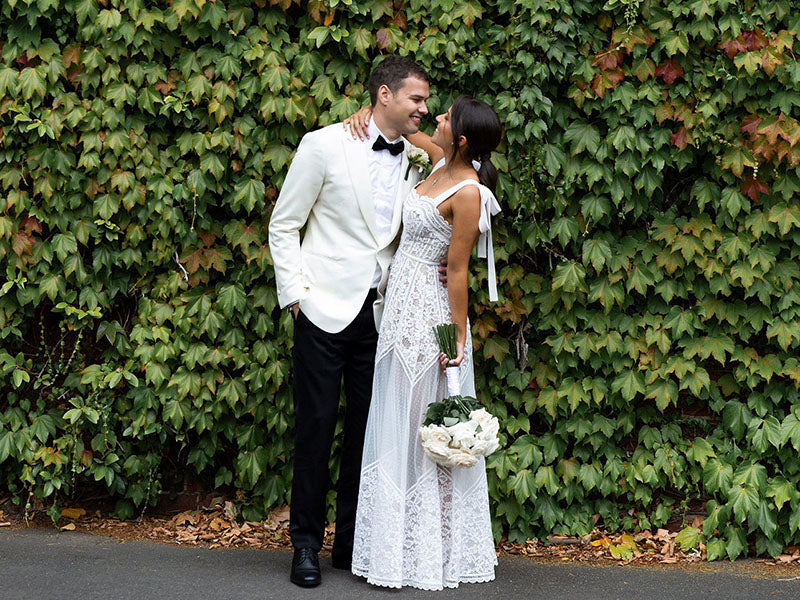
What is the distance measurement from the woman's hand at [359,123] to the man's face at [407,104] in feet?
0.40

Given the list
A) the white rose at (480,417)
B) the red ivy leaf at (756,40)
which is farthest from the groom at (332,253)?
the red ivy leaf at (756,40)

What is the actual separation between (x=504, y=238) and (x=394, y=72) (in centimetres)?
105

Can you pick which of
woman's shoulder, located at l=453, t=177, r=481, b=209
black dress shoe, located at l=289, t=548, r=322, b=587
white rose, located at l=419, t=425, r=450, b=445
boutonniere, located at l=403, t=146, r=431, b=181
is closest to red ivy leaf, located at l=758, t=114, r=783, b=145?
woman's shoulder, located at l=453, t=177, r=481, b=209

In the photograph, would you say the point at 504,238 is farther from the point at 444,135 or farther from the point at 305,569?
the point at 305,569

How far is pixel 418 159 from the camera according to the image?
4426mm

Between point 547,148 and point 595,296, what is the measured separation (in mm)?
774

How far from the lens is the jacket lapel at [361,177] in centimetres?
427

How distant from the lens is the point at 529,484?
15.6ft

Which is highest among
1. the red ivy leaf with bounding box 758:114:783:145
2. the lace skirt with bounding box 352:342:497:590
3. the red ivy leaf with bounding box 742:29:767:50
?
the red ivy leaf with bounding box 742:29:767:50

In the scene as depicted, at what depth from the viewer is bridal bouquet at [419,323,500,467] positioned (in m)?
3.97

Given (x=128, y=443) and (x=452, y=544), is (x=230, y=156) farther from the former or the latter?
(x=452, y=544)

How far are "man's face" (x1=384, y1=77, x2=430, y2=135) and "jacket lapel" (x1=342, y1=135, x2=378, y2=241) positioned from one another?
206 mm

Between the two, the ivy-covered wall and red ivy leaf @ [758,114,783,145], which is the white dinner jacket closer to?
the ivy-covered wall

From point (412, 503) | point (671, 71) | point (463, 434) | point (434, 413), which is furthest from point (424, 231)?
point (671, 71)
